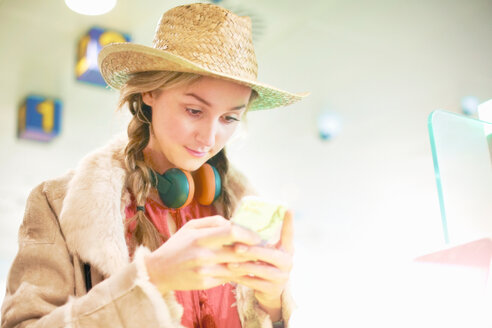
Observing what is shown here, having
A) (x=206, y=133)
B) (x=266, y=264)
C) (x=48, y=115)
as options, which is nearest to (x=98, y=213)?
(x=206, y=133)

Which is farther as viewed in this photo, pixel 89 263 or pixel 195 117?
pixel 195 117

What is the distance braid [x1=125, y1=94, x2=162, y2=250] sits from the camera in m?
1.38

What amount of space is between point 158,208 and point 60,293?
37cm

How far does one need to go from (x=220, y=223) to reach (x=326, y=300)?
0.25 metres

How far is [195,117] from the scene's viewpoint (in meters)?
1.37

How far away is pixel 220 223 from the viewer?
103 centimetres

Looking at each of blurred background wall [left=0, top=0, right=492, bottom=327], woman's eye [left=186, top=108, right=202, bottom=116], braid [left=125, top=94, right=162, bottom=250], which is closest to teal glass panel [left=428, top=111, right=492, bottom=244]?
woman's eye [left=186, top=108, right=202, bottom=116]

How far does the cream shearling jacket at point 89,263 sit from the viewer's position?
108 centimetres

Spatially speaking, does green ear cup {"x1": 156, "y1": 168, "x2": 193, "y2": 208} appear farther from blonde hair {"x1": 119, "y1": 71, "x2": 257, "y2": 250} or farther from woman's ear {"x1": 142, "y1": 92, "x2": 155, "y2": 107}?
woman's ear {"x1": 142, "y1": 92, "x2": 155, "y2": 107}

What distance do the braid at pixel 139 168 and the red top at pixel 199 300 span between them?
4 centimetres

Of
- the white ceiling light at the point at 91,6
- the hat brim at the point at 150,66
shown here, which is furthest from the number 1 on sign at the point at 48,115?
the hat brim at the point at 150,66

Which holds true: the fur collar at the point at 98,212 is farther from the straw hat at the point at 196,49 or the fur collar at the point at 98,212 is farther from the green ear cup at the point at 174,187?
the straw hat at the point at 196,49

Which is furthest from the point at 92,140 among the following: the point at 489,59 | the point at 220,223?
the point at 220,223

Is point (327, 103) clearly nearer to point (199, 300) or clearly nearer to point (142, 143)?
point (142, 143)
